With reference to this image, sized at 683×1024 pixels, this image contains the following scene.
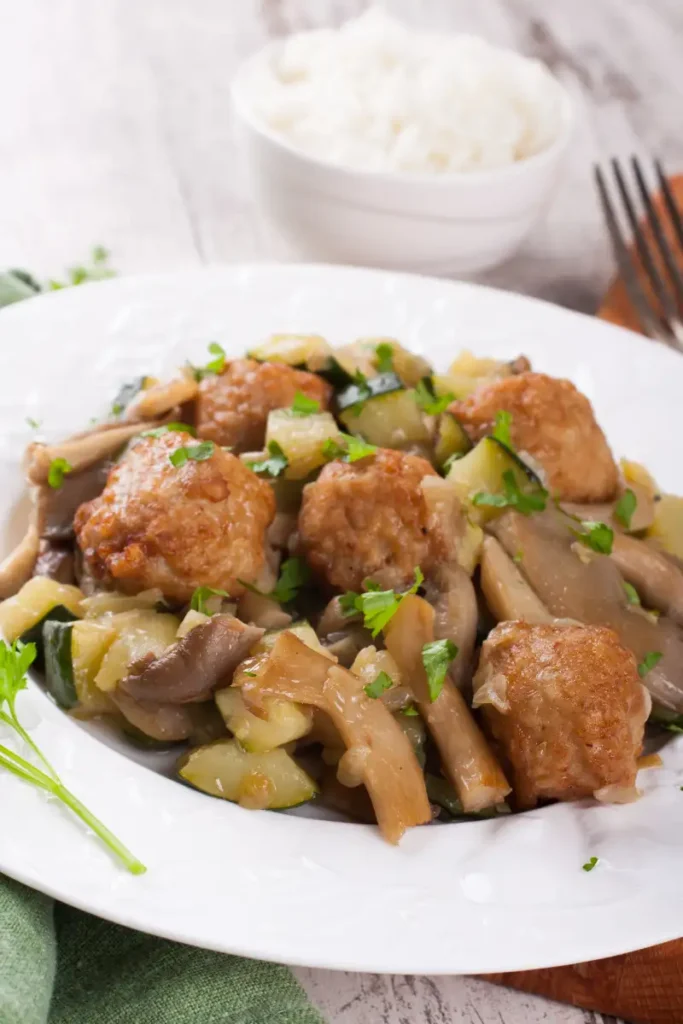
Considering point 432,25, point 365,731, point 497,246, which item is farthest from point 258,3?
point 365,731

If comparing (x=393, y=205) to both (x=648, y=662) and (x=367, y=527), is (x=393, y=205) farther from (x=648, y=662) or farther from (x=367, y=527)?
(x=648, y=662)

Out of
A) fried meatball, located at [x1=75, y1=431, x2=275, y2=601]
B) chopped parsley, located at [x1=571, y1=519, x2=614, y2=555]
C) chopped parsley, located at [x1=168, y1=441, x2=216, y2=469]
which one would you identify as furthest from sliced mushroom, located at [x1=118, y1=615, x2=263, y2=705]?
chopped parsley, located at [x1=571, y1=519, x2=614, y2=555]

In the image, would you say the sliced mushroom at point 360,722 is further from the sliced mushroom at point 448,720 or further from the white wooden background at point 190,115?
the white wooden background at point 190,115

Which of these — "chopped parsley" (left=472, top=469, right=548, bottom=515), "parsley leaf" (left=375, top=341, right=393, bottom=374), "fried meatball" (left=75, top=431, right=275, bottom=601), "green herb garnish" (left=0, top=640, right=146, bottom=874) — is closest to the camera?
"green herb garnish" (left=0, top=640, right=146, bottom=874)

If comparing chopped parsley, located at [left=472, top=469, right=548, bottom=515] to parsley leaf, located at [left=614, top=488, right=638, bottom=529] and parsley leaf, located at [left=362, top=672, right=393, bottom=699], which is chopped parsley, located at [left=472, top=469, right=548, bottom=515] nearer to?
parsley leaf, located at [left=614, top=488, right=638, bottom=529]

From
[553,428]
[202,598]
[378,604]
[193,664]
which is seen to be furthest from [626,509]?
[193,664]

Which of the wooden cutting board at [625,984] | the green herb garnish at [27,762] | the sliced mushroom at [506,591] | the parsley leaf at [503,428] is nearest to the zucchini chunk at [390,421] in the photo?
the parsley leaf at [503,428]

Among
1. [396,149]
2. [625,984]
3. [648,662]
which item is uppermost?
[396,149]
